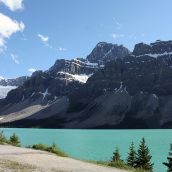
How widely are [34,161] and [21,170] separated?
404 centimetres

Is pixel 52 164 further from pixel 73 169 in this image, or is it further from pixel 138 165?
pixel 138 165

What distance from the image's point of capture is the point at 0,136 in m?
40.8

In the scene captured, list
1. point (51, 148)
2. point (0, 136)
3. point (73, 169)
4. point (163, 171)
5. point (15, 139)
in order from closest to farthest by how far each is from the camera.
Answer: point (73, 169) < point (51, 148) < point (0, 136) < point (15, 139) < point (163, 171)

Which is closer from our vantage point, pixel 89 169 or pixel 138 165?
pixel 89 169

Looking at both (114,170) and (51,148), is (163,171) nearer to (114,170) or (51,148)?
(51,148)

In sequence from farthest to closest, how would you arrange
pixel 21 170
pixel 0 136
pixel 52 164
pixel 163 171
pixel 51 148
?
pixel 163 171, pixel 0 136, pixel 51 148, pixel 52 164, pixel 21 170

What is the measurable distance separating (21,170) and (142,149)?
76.4 feet

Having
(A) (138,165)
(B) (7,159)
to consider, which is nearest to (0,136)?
(A) (138,165)

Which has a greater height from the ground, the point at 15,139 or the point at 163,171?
the point at 15,139

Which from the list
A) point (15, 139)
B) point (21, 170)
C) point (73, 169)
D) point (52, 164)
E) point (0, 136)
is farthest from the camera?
point (15, 139)

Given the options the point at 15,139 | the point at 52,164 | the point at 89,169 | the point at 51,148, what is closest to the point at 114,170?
the point at 89,169

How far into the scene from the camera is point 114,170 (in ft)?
73.0

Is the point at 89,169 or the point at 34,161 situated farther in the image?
the point at 34,161

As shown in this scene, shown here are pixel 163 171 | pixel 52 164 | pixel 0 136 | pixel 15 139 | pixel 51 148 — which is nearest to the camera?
pixel 52 164
